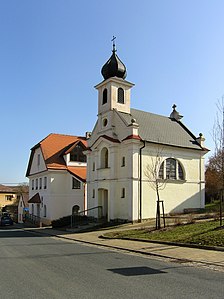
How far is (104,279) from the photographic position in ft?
29.1

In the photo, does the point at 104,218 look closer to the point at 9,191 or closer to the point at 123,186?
the point at 123,186

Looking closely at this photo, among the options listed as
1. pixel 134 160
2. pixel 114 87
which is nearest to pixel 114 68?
pixel 114 87

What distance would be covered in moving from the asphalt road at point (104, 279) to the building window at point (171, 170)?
17668 mm

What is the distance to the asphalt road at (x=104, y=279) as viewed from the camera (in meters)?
7.39

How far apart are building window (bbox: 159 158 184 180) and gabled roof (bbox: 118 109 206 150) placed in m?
1.68

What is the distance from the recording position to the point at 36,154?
45125 millimetres

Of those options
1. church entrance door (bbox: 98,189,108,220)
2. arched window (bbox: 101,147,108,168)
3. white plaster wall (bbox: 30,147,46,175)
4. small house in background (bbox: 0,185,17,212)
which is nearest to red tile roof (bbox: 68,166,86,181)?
white plaster wall (bbox: 30,147,46,175)

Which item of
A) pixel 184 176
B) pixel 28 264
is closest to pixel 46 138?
pixel 184 176

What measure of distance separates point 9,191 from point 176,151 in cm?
6114

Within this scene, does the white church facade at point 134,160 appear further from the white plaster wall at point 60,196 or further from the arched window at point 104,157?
the white plaster wall at point 60,196

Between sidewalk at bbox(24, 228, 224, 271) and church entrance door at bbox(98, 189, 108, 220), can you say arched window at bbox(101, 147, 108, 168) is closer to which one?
church entrance door at bbox(98, 189, 108, 220)

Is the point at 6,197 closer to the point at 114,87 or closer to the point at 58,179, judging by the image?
the point at 58,179

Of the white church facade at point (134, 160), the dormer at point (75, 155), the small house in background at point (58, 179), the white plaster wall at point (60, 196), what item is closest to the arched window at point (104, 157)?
the white church facade at point (134, 160)

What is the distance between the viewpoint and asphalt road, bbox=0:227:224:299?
24.2 feet
